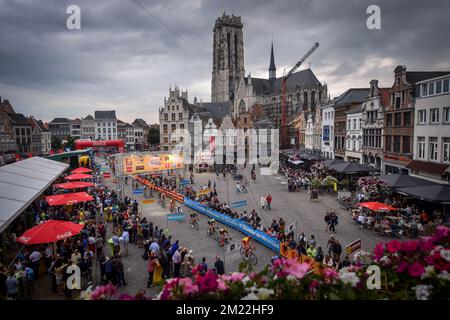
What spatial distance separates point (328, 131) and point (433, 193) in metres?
32.5

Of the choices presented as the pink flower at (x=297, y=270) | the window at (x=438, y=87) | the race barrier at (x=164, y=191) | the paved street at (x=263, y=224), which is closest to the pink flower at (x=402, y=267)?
the pink flower at (x=297, y=270)

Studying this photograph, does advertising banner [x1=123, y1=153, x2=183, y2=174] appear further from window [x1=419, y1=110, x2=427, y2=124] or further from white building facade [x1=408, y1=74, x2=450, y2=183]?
window [x1=419, y1=110, x2=427, y2=124]

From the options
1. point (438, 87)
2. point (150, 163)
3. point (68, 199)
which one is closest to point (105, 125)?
point (150, 163)

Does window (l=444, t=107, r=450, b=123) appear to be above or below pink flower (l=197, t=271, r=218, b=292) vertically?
above

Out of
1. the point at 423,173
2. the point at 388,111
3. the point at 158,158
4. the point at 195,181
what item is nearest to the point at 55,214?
the point at 158,158

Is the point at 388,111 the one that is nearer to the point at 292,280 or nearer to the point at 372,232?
the point at 372,232

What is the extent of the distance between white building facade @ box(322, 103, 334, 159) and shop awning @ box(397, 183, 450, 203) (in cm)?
2936

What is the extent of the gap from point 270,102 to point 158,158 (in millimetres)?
69640

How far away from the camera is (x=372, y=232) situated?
19312 mm

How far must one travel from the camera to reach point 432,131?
2541 centimetres

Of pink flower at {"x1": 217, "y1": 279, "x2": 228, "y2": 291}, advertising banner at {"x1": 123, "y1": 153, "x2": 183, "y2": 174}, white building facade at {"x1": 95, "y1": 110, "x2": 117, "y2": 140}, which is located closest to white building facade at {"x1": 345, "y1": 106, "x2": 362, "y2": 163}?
advertising banner at {"x1": 123, "y1": 153, "x2": 183, "y2": 174}

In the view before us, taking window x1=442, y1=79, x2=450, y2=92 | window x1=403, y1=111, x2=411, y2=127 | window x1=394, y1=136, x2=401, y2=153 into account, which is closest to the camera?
window x1=442, y1=79, x2=450, y2=92

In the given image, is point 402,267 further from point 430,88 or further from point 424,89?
point 424,89

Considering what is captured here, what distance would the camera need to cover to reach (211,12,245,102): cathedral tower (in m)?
105
